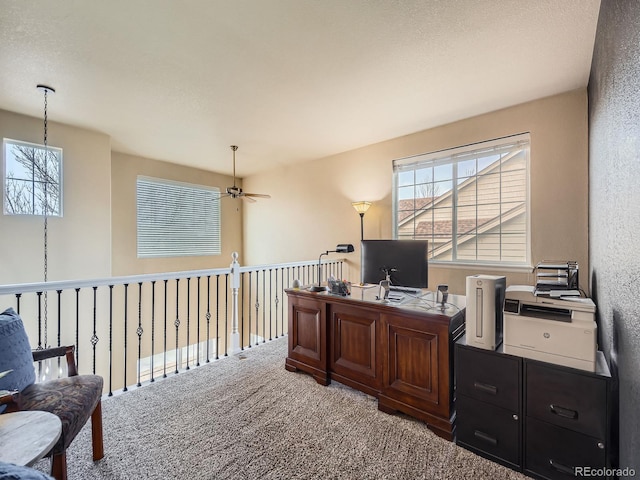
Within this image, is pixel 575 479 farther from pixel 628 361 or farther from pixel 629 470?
pixel 628 361

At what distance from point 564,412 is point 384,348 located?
1.09 metres

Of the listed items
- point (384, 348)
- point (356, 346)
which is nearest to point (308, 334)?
point (356, 346)

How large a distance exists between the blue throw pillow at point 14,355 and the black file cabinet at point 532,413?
2.58 m

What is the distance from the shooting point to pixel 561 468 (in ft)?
5.00

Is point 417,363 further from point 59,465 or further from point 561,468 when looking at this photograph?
point 59,465

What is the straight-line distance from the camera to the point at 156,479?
5.29ft

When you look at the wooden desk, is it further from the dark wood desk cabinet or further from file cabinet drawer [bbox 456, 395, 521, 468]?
file cabinet drawer [bbox 456, 395, 521, 468]

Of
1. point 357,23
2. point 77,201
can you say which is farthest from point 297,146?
point 77,201

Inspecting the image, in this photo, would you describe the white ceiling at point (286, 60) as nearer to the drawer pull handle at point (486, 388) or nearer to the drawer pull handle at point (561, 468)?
the drawer pull handle at point (486, 388)

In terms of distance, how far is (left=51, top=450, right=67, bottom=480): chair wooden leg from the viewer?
1.33 m

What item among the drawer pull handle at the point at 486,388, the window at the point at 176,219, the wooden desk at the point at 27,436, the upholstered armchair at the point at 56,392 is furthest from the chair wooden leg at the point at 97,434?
the window at the point at 176,219

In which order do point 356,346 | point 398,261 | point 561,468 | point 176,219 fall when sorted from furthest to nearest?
point 176,219, point 398,261, point 356,346, point 561,468

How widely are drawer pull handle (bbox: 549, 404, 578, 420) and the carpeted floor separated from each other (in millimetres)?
444

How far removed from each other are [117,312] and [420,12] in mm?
5309
